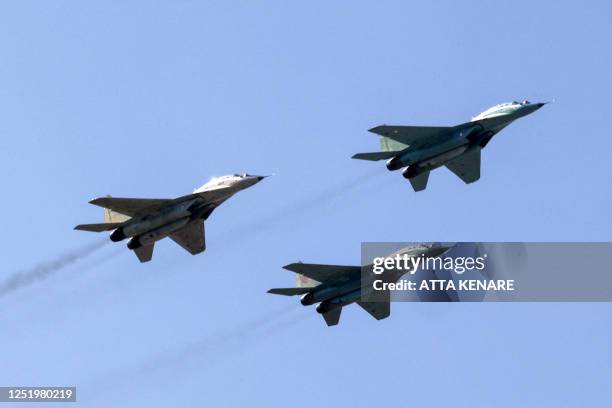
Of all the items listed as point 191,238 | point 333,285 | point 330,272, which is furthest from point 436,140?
point 191,238

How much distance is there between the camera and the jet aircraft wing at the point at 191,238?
84.6m

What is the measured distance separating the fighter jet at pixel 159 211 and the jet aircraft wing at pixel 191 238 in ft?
10.9

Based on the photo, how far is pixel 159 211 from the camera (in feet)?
262

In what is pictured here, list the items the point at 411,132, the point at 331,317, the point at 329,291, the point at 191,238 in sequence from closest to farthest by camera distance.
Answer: the point at 411,132 → the point at 329,291 → the point at 331,317 → the point at 191,238

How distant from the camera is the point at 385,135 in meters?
80.8

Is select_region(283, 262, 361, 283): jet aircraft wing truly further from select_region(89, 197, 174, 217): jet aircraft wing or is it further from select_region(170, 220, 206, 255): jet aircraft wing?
select_region(89, 197, 174, 217): jet aircraft wing

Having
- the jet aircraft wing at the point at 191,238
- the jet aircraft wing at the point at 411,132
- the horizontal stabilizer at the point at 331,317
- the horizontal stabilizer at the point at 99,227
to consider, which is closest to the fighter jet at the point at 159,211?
the horizontal stabilizer at the point at 99,227

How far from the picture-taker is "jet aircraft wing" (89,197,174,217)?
79.1m

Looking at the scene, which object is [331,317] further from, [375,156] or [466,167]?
[466,167]

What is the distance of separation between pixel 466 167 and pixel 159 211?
21176mm

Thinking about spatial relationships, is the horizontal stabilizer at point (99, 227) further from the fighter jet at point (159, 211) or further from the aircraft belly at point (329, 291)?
the aircraft belly at point (329, 291)

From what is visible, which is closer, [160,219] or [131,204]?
[131,204]

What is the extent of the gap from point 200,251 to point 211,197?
243 inches

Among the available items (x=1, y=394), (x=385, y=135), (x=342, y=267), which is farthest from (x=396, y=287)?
(x=1, y=394)
